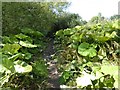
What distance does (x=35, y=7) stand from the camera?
6.75 m

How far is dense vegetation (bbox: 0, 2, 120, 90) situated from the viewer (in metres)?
3.04

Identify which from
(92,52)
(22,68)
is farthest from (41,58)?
(22,68)

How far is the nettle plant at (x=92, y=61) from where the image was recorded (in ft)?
9.58

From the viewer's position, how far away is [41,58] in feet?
17.0

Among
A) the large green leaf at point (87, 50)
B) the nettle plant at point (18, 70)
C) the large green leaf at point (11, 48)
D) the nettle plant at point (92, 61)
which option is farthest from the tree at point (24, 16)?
the large green leaf at point (87, 50)

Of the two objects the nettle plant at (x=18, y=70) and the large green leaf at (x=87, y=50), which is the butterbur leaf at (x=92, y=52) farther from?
the nettle plant at (x=18, y=70)

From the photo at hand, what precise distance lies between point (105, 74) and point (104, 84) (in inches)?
5.0

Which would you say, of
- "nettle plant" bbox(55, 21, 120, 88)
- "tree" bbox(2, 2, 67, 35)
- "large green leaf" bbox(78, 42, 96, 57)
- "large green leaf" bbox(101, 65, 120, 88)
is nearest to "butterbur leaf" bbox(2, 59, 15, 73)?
"nettle plant" bbox(55, 21, 120, 88)

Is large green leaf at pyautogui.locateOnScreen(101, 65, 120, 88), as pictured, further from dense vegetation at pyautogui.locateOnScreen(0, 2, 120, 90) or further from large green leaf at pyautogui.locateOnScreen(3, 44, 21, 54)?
large green leaf at pyautogui.locateOnScreen(3, 44, 21, 54)

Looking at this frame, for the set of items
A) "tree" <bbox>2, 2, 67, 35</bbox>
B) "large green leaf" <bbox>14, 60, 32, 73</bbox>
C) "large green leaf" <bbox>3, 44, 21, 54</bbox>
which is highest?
"tree" <bbox>2, 2, 67, 35</bbox>

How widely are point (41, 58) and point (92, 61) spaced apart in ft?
4.65

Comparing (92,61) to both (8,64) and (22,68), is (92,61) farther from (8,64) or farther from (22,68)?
(8,64)

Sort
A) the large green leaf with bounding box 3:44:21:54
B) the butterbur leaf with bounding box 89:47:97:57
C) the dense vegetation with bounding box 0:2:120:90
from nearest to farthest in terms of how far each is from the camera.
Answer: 1. the dense vegetation with bounding box 0:2:120:90
2. the large green leaf with bounding box 3:44:21:54
3. the butterbur leaf with bounding box 89:47:97:57

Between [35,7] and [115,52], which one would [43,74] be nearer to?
[115,52]
